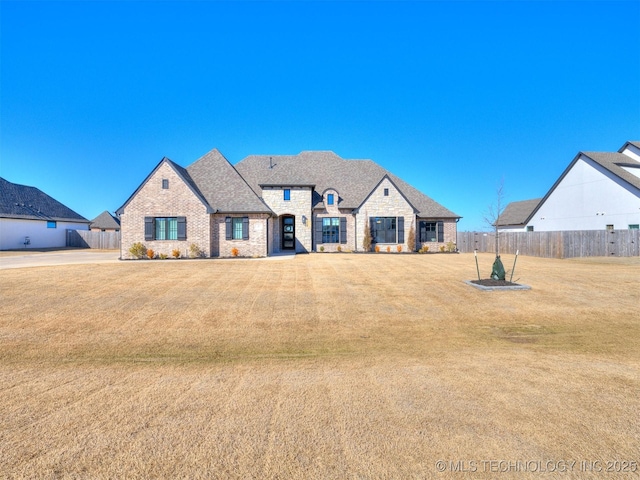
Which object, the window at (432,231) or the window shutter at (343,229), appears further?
the window at (432,231)

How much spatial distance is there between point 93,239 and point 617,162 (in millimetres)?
54629

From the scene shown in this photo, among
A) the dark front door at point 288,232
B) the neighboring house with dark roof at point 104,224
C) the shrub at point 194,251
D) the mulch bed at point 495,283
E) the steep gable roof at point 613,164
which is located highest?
the steep gable roof at point 613,164

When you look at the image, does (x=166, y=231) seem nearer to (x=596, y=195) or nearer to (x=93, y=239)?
(x=93, y=239)

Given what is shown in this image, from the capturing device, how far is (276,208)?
27047 mm

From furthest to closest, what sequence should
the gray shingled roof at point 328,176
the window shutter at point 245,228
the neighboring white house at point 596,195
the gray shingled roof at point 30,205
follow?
the gray shingled roof at point 30,205, the gray shingled roof at point 328,176, the neighboring white house at point 596,195, the window shutter at point 245,228

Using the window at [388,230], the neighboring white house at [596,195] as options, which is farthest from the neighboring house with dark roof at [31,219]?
the neighboring white house at [596,195]

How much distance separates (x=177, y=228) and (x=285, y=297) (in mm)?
14661

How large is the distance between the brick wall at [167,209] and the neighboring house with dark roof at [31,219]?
20312 mm

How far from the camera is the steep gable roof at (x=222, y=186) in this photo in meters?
22.5

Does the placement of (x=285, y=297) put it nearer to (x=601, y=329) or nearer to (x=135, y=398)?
(x=135, y=398)

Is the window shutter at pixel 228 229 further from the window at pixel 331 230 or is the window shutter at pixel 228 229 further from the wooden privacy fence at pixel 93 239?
the wooden privacy fence at pixel 93 239

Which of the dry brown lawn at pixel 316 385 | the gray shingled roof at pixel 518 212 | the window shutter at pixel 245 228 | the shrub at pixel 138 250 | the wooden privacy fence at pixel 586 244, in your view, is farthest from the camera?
the gray shingled roof at pixel 518 212

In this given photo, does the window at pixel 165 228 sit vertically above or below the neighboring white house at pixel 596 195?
below

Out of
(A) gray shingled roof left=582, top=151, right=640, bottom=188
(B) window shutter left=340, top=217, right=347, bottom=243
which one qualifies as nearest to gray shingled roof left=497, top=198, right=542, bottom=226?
(A) gray shingled roof left=582, top=151, right=640, bottom=188
